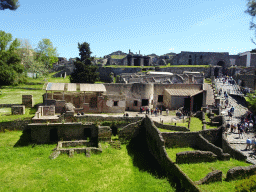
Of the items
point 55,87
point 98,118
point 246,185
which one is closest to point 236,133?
point 246,185

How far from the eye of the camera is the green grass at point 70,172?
11586 millimetres

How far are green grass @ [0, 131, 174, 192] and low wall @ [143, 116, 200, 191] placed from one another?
2.47 ft

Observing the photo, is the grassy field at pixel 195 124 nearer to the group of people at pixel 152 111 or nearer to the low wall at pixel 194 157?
the group of people at pixel 152 111

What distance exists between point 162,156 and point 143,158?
2.52 m

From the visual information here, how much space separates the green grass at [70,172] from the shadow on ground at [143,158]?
13.3 inches

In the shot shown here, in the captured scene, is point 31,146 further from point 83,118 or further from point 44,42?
point 44,42

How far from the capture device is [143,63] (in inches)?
1966

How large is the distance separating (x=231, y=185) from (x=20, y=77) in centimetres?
3480

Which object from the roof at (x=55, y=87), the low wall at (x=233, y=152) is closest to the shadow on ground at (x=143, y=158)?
the low wall at (x=233, y=152)

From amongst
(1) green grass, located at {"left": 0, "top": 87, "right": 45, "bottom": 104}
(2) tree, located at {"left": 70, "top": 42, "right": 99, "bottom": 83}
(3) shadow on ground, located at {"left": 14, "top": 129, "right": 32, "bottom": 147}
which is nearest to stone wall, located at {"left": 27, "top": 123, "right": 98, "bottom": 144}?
(3) shadow on ground, located at {"left": 14, "top": 129, "right": 32, "bottom": 147}

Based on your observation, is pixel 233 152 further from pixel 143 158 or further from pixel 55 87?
pixel 55 87

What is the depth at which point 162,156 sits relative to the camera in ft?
42.3

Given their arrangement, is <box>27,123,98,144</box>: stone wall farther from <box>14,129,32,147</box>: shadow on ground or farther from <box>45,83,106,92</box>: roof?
<box>45,83,106,92</box>: roof

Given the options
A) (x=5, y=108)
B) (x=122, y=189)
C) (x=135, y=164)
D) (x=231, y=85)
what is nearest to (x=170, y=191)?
(x=122, y=189)
